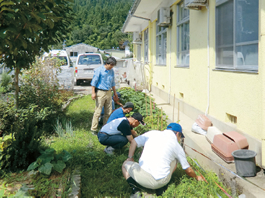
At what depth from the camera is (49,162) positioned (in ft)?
13.0

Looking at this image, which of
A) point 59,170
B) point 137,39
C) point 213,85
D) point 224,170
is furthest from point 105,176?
point 137,39

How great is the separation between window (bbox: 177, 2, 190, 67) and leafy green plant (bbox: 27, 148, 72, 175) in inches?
196

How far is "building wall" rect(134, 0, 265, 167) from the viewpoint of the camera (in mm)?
4100

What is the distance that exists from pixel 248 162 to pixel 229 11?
2.87 metres

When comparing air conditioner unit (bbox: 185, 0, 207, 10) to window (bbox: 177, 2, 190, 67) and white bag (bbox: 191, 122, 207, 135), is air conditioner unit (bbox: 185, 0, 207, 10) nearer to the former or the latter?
window (bbox: 177, 2, 190, 67)

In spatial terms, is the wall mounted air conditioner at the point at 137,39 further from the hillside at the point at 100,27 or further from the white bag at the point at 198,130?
the hillside at the point at 100,27

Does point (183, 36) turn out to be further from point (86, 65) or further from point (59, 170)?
point (86, 65)

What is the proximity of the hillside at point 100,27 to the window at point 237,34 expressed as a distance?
310 ft

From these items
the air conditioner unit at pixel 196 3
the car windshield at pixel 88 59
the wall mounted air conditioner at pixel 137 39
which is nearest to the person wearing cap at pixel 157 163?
the air conditioner unit at pixel 196 3

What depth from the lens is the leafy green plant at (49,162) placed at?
3.80 meters

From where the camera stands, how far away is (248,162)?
375cm

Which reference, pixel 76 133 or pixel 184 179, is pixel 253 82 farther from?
pixel 76 133

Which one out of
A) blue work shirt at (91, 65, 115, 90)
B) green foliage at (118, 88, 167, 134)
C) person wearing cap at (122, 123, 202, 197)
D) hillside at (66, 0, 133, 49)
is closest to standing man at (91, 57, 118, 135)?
blue work shirt at (91, 65, 115, 90)

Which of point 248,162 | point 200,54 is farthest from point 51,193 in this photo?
point 200,54
